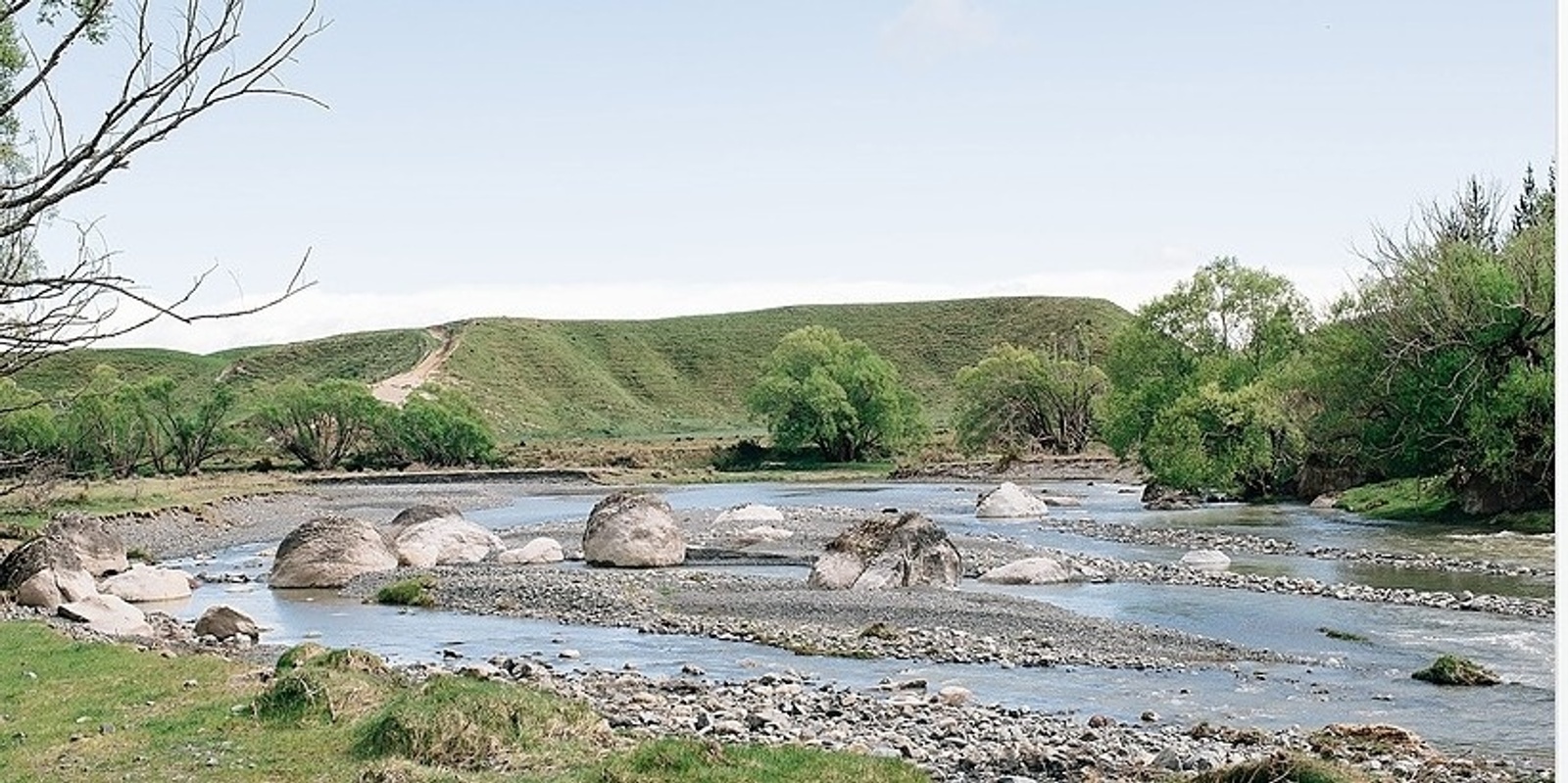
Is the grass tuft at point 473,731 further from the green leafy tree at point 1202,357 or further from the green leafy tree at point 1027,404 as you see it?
the green leafy tree at point 1027,404

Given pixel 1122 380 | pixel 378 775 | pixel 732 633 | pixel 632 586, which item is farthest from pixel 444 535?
A: pixel 1122 380

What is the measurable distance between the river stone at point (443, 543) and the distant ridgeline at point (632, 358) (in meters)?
89.6

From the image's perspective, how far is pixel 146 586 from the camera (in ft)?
90.0

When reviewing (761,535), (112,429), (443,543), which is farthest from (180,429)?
(443,543)

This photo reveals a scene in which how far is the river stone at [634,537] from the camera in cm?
3300

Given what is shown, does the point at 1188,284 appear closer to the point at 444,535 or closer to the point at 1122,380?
the point at 1122,380

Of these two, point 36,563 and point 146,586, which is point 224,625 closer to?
point 36,563

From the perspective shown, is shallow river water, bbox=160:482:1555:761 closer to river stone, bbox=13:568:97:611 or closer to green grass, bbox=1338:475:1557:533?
river stone, bbox=13:568:97:611

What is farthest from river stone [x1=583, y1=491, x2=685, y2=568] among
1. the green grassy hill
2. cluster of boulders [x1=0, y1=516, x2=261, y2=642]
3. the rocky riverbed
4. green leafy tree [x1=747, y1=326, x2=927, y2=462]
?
the green grassy hill

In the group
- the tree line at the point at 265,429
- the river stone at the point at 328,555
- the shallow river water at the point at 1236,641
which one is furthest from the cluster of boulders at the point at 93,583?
the tree line at the point at 265,429

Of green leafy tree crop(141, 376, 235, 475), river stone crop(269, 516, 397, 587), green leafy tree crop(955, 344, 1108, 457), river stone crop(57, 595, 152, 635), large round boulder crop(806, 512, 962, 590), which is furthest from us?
green leafy tree crop(955, 344, 1108, 457)

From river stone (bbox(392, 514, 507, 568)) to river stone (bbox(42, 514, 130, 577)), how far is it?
17.9ft

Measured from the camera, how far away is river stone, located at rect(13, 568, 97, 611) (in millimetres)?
23500

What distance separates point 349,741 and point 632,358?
6210 inches
